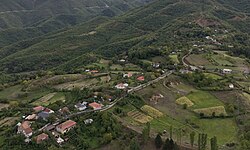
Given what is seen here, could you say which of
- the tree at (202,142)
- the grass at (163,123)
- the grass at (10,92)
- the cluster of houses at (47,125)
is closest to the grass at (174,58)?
the grass at (163,123)

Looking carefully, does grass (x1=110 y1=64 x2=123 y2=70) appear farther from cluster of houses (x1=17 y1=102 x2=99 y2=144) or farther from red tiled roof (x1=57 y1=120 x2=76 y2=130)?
red tiled roof (x1=57 y1=120 x2=76 y2=130)

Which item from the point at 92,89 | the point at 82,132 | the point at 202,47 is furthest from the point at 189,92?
the point at 202,47

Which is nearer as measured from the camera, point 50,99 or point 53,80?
point 50,99

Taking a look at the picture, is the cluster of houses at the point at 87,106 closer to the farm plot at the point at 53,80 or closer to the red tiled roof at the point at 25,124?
the red tiled roof at the point at 25,124

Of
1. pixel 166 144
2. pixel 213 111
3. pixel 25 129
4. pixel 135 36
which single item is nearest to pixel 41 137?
pixel 25 129

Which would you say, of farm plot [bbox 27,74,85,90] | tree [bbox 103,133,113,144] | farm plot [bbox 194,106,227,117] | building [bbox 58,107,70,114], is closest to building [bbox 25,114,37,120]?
building [bbox 58,107,70,114]

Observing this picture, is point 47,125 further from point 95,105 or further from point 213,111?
point 213,111
